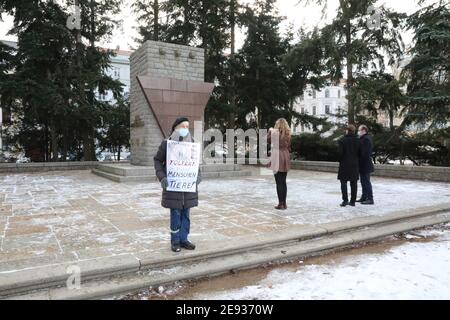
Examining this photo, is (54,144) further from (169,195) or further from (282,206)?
(169,195)

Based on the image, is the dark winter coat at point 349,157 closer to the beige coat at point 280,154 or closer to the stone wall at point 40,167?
the beige coat at point 280,154

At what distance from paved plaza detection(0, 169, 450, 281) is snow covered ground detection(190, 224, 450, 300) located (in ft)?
3.80

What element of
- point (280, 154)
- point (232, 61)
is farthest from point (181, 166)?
point (232, 61)

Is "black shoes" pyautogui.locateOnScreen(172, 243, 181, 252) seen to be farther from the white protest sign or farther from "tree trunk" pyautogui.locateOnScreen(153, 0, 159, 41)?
"tree trunk" pyautogui.locateOnScreen(153, 0, 159, 41)

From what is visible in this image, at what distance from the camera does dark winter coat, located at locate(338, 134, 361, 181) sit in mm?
7379

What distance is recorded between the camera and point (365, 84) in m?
15.1

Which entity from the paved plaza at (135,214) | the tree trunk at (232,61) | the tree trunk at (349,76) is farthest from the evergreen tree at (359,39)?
the paved plaza at (135,214)

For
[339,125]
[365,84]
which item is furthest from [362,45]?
[339,125]

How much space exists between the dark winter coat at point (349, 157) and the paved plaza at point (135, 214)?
2.18ft

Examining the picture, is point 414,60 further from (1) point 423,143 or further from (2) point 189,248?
(2) point 189,248

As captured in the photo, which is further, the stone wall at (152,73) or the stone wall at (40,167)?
the stone wall at (40,167)

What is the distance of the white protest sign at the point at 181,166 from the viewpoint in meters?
4.29

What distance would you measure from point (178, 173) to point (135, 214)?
2673 mm

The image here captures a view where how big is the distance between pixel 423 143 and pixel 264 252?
43.4ft
